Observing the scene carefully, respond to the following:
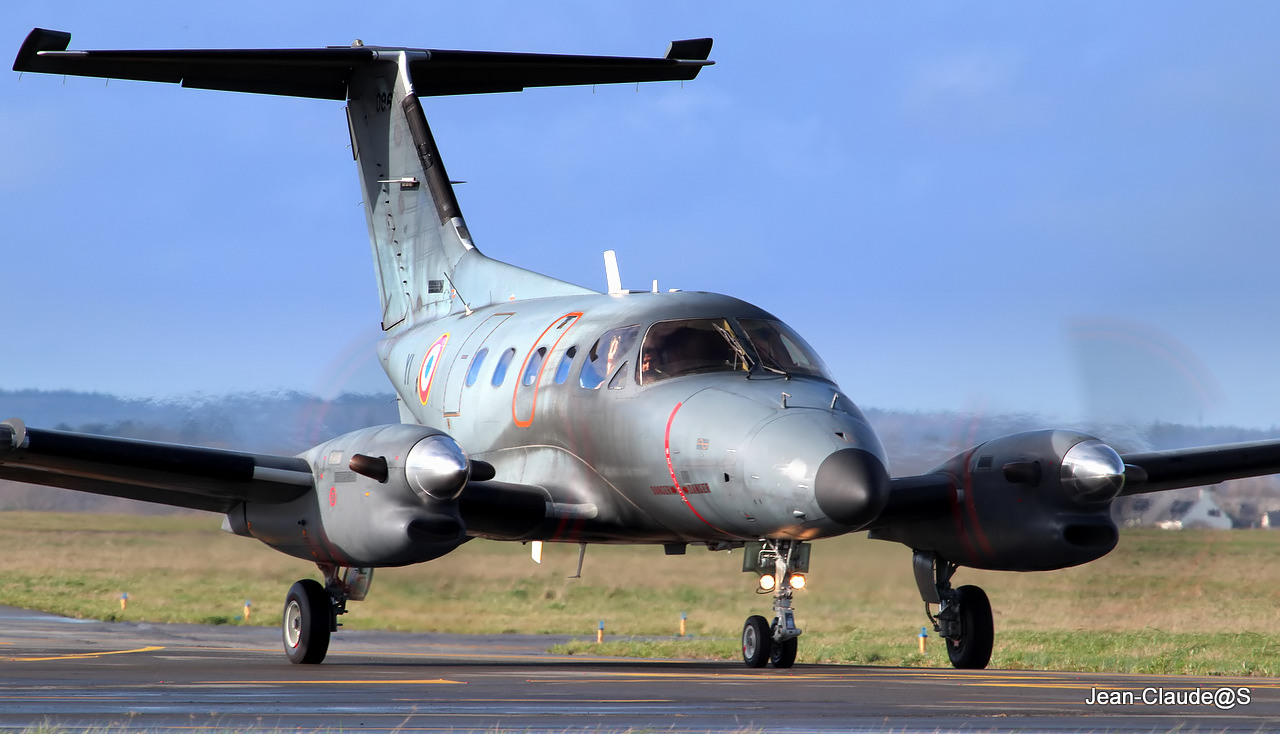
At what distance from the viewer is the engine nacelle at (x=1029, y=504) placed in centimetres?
1433

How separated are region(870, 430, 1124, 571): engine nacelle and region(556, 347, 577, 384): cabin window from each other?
11.7 ft

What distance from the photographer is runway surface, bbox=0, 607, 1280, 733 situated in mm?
7945

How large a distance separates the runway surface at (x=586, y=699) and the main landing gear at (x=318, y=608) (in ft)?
1.08

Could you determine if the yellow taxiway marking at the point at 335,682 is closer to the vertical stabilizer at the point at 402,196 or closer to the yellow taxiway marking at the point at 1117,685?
the yellow taxiway marking at the point at 1117,685

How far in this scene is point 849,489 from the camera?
1158cm

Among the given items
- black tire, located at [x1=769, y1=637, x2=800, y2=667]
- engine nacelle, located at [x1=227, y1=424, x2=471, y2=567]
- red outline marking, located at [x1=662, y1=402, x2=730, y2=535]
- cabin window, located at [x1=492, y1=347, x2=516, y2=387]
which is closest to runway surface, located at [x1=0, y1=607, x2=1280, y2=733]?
black tire, located at [x1=769, y1=637, x2=800, y2=667]

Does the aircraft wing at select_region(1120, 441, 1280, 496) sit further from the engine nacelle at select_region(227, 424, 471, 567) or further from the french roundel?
the french roundel

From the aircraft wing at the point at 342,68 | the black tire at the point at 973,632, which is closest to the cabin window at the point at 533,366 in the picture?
the black tire at the point at 973,632

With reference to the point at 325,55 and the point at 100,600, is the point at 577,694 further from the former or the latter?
the point at 100,600

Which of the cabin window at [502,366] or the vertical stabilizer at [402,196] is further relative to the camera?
the vertical stabilizer at [402,196]

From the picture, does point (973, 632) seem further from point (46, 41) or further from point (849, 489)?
point (46, 41)

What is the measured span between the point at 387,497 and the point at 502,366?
3.33 meters

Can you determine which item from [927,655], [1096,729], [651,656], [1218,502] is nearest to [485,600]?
[651,656]

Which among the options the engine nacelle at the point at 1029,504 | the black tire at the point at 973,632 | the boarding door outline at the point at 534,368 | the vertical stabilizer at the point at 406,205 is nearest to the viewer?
the engine nacelle at the point at 1029,504
